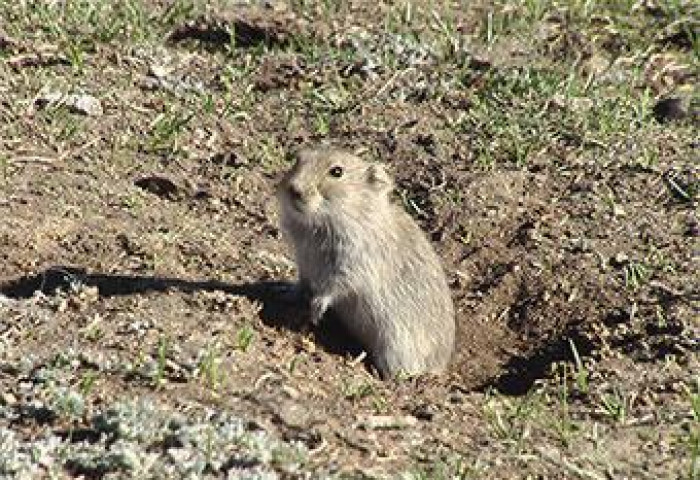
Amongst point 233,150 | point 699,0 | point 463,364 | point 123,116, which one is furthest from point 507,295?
point 699,0

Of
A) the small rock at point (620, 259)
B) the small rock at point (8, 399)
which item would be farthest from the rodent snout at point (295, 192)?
the small rock at point (620, 259)

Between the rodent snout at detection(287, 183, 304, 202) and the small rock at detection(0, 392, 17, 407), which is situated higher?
the rodent snout at detection(287, 183, 304, 202)

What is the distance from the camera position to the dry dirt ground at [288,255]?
593 cm

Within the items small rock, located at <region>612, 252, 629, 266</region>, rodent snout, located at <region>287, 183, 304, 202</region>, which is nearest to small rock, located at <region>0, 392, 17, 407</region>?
rodent snout, located at <region>287, 183, 304, 202</region>

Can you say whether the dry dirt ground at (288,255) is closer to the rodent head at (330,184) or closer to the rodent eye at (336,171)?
the rodent head at (330,184)

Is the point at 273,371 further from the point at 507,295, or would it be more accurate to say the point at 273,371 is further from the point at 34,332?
the point at 507,295

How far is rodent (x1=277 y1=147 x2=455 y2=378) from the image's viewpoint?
7438 millimetres

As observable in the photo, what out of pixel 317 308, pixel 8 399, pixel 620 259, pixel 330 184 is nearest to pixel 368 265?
pixel 317 308

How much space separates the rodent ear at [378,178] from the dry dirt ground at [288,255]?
2.52ft

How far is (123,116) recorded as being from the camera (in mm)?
9109

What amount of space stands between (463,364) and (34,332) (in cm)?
252

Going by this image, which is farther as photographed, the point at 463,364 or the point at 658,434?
the point at 463,364

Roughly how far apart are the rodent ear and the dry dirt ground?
30.3 inches

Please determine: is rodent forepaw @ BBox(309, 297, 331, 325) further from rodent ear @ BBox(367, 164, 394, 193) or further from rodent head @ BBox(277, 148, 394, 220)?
rodent ear @ BBox(367, 164, 394, 193)
